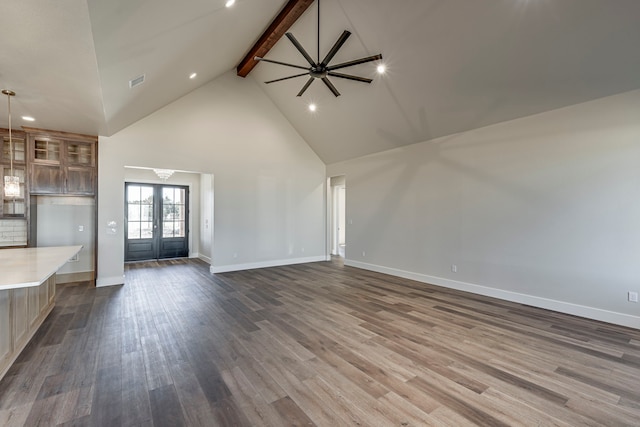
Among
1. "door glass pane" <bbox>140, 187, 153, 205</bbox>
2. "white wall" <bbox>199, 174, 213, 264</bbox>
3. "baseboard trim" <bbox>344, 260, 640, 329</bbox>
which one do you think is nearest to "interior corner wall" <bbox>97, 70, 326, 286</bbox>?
"white wall" <bbox>199, 174, 213, 264</bbox>

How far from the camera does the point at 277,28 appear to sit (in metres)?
4.95

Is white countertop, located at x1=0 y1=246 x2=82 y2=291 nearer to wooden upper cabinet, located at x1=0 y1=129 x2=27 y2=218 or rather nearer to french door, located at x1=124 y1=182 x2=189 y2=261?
wooden upper cabinet, located at x1=0 y1=129 x2=27 y2=218

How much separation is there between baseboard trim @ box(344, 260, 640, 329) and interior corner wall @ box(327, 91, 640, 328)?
0.01 m

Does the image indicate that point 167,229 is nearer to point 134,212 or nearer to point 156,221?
point 156,221

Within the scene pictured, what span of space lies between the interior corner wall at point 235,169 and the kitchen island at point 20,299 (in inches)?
90.9

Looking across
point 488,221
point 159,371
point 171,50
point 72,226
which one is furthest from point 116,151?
point 488,221

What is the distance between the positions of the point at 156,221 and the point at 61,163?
3.39 metres

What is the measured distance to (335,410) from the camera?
2051mm

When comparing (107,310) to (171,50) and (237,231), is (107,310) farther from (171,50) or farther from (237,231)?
(171,50)

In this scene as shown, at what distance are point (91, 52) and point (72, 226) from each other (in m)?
4.67

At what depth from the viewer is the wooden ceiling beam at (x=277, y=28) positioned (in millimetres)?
4480

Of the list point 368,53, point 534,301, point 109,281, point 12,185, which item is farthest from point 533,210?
point 109,281

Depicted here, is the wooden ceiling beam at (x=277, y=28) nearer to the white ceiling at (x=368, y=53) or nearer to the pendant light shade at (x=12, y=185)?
the white ceiling at (x=368, y=53)

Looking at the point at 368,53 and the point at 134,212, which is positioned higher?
the point at 368,53
